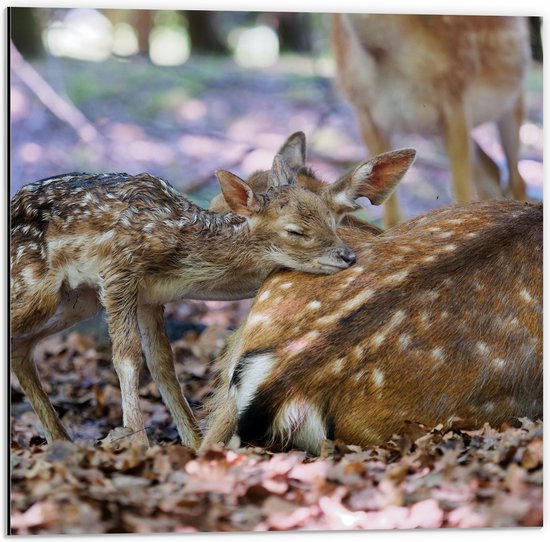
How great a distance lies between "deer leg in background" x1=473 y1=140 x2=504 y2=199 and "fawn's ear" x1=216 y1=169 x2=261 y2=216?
211 centimetres

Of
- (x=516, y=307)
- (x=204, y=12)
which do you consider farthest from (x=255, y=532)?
(x=204, y=12)

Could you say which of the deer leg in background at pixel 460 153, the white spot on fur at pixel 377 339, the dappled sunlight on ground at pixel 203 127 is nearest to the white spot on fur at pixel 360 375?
the white spot on fur at pixel 377 339

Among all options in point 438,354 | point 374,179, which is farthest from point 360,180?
point 438,354

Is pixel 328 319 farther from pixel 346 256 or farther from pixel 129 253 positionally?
pixel 129 253

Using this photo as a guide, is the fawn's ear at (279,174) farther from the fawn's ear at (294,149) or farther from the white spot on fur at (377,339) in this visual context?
the white spot on fur at (377,339)

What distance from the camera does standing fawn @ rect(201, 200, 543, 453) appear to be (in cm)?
479

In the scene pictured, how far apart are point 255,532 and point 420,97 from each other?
137 inches

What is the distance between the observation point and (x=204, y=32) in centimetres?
591

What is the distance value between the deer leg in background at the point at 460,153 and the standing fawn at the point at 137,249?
1714 mm

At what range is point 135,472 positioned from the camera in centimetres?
467

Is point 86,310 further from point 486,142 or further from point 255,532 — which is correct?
point 486,142

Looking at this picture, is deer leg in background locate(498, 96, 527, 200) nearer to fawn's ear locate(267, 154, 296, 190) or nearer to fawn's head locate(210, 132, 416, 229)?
fawn's head locate(210, 132, 416, 229)

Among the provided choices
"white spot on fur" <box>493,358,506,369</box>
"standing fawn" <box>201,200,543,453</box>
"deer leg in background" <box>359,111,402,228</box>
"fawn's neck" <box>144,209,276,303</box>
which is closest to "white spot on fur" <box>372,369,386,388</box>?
"standing fawn" <box>201,200,543,453</box>

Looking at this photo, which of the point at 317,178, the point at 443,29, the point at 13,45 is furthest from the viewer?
the point at 443,29
